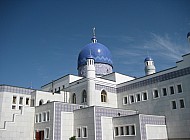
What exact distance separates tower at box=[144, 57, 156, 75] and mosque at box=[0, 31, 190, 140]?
590 cm

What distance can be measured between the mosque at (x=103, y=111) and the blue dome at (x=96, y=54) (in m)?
7.20

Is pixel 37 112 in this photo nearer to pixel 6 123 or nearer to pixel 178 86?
pixel 6 123

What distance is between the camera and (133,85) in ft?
107

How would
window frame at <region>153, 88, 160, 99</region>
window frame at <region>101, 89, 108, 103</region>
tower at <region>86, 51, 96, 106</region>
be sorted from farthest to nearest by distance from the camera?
window frame at <region>101, 89, 108, 103</region>
tower at <region>86, 51, 96, 106</region>
window frame at <region>153, 88, 160, 99</region>

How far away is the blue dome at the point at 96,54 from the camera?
4078cm

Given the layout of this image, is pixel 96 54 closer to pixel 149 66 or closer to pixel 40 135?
pixel 149 66

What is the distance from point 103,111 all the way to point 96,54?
57.1 ft

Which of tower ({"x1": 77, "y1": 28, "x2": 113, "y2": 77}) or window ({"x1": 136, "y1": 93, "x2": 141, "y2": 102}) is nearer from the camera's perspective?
window ({"x1": 136, "y1": 93, "x2": 141, "y2": 102})

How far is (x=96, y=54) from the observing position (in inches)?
1612

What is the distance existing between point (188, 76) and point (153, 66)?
11.5 metres

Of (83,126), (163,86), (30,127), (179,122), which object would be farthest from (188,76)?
(30,127)

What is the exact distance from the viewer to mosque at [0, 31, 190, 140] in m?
24.7

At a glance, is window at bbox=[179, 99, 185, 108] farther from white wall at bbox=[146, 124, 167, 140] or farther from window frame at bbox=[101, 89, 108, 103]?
window frame at bbox=[101, 89, 108, 103]

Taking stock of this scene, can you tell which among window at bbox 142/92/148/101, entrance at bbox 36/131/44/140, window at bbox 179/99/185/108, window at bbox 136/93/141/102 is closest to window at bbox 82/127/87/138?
entrance at bbox 36/131/44/140
